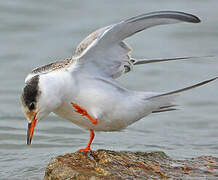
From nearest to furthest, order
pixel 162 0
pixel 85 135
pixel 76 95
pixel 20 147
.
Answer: pixel 76 95
pixel 20 147
pixel 85 135
pixel 162 0

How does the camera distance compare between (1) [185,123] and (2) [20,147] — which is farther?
(1) [185,123]

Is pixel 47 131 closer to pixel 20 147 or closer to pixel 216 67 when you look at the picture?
pixel 20 147

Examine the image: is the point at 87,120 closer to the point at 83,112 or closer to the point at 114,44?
the point at 83,112

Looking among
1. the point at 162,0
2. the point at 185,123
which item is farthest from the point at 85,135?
the point at 162,0

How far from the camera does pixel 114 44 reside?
5156 mm

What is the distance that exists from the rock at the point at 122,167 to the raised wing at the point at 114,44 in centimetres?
89

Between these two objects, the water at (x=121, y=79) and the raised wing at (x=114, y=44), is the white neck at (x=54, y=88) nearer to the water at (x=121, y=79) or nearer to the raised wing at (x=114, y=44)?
the raised wing at (x=114, y=44)

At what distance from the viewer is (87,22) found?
11594mm

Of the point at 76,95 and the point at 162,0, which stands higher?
the point at 162,0

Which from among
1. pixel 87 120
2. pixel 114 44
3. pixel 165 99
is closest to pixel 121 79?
pixel 165 99

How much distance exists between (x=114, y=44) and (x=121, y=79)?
4.63 m

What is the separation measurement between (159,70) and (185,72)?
19.3 inches

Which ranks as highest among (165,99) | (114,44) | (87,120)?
(114,44)

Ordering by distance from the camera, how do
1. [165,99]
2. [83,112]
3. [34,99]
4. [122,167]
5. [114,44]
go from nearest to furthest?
[122,167] < [34,99] < [83,112] < [114,44] < [165,99]
